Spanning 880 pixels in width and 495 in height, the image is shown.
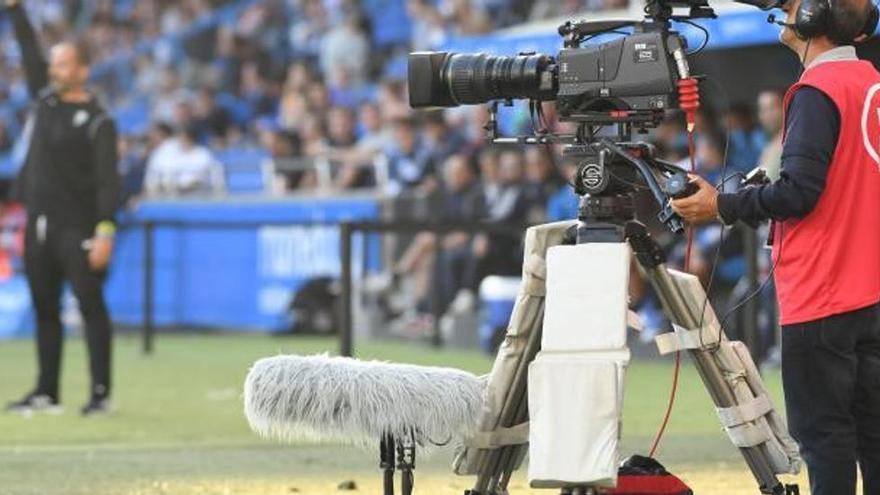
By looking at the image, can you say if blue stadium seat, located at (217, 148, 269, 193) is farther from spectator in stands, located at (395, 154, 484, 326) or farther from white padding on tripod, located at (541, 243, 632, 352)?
white padding on tripod, located at (541, 243, 632, 352)

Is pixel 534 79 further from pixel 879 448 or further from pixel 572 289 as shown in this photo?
pixel 879 448

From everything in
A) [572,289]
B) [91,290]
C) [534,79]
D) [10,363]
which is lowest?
[10,363]

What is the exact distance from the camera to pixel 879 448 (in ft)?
21.6

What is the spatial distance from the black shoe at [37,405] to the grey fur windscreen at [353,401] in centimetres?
663

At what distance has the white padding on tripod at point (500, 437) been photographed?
271 inches

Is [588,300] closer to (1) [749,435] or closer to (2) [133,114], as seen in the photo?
(1) [749,435]

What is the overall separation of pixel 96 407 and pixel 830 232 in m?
7.51

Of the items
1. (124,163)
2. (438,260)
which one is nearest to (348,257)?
(438,260)

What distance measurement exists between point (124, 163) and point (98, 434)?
13765 millimetres

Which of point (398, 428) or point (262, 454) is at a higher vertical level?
point (398, 428)

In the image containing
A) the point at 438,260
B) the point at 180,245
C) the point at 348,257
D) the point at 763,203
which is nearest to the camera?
the point at 763,203

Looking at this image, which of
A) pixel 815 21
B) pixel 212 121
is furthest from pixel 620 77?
pixel 212 121

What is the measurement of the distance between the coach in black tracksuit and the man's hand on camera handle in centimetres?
707

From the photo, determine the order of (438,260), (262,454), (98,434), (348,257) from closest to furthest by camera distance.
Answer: (262,454) → (98,434) → (348,257) → (438,260)
